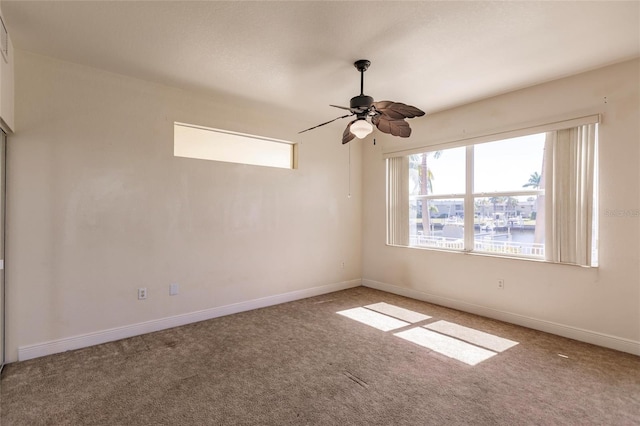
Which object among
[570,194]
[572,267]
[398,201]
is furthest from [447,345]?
[398,201]

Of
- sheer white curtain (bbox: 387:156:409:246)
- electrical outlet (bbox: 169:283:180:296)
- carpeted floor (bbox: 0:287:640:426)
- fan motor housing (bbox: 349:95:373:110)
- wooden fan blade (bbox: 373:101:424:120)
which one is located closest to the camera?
carpeted floor (bbox: 0:287:640:426)

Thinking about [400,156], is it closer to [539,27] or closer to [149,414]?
[539,27]

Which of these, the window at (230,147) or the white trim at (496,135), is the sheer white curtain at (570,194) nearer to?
the white trim at (496,135)

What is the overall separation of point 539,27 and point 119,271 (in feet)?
14.5

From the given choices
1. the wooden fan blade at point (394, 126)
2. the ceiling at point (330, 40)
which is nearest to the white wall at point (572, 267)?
the ceiling at point (330, 40)

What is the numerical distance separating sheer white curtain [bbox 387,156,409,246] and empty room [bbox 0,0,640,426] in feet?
1.15

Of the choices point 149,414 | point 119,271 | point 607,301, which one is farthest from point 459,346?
point 119,271

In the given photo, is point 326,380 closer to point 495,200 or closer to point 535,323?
point 535,323

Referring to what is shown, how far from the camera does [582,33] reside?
2520 millimetres

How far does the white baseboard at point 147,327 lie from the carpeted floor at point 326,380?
11 centimetres

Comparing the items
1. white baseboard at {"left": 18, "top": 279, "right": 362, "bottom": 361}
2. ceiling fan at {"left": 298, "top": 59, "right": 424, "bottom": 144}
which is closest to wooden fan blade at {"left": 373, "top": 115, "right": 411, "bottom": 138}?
ceiling fan at {"left": 298, "top": 59, "right": 424, "bottom": 144}

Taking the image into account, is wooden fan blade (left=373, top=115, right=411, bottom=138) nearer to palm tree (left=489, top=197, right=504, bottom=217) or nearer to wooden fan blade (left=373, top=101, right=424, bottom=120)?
wooden fan blade (left=373, top=101, right=424, bottom=120)

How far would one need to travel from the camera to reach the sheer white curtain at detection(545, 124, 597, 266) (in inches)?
126

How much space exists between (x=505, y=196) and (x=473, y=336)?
1.74m
